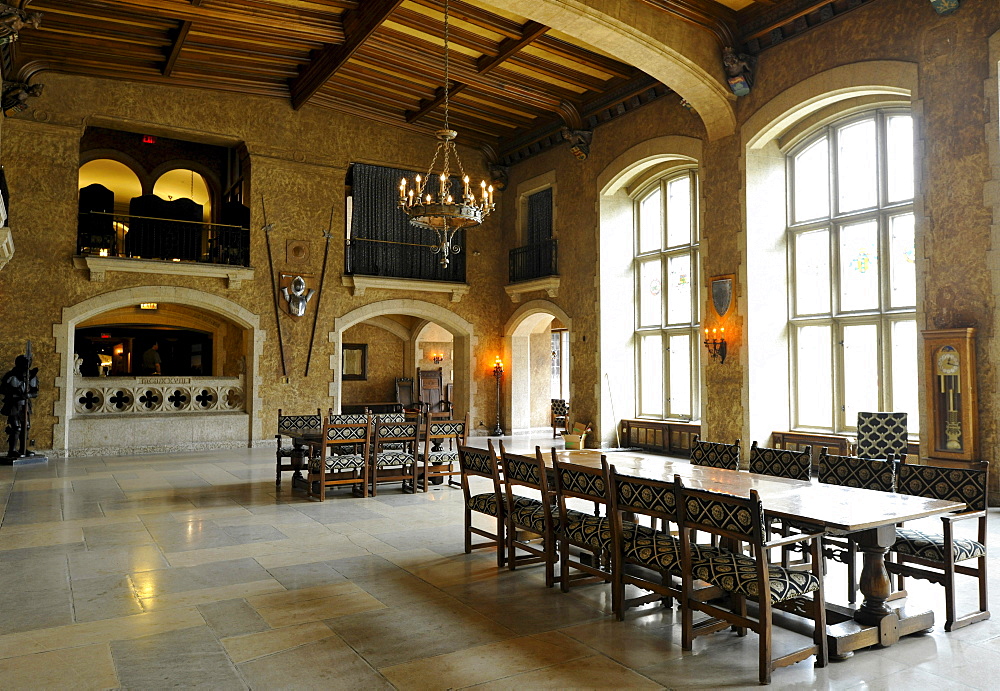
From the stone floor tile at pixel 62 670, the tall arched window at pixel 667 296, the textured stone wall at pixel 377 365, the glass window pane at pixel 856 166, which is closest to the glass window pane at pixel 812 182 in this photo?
the glass window pane at pixel 856 166

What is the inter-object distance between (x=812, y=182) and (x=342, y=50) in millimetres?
7202

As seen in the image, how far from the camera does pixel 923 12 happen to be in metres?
7.72

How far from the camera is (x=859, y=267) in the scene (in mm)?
9336

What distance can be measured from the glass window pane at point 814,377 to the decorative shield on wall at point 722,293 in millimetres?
1086

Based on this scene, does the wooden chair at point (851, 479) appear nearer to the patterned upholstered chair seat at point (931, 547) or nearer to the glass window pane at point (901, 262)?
the patterned upholstered chair seat at point (931, 547)

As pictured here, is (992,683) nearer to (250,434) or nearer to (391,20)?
(391,20)

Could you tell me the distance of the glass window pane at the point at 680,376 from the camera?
11.8m

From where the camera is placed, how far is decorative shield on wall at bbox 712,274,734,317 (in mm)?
10062

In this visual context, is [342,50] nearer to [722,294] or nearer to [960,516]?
[722,294]

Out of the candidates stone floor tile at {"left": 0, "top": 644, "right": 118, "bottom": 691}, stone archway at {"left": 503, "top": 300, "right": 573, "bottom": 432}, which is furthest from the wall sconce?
stone floor tile at {"left": 0, "top": 644, "right": 118, "bottom": 691}

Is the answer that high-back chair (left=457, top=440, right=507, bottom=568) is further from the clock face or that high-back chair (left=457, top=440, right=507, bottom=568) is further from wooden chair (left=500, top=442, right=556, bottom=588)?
the clock face

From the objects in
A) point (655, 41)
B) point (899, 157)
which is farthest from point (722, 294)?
point (655, 41)

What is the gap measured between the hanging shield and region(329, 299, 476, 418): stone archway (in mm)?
6146

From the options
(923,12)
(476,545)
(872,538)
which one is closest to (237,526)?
(476,545)
